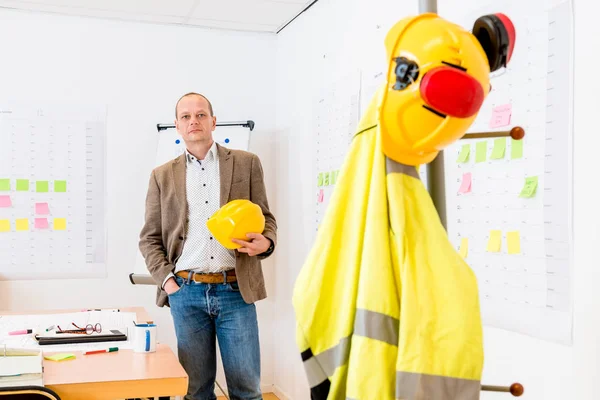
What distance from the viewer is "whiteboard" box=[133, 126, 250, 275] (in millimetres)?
4391

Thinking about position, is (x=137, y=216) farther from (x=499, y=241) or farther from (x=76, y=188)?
(x=499, y=241)

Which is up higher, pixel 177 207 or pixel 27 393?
pixel 177 207

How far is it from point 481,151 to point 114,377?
Answer: 4.64ft

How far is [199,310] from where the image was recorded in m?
2.89

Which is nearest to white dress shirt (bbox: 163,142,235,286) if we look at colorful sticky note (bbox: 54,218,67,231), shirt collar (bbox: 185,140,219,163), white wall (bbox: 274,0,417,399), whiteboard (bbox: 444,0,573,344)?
shirt collar (bbox: 185,140,219,163)

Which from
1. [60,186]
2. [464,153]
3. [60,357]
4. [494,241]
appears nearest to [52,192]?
[60,186]

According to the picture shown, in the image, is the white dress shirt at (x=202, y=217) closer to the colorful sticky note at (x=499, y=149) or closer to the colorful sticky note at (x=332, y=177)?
the colorful sticky note at (x=332, y=177)

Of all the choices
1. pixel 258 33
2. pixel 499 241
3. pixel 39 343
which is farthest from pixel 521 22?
pixel 258 33

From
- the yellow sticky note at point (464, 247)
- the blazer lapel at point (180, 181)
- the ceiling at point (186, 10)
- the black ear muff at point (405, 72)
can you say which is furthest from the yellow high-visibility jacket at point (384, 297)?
the ceiling at point (186, 10)

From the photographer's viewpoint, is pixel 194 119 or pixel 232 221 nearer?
pixel 232 221

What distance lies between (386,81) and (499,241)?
1.26 meters

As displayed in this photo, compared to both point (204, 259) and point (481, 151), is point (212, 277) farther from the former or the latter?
point (481, 151)

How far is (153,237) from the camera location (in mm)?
3047

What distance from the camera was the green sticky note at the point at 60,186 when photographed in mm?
4355
